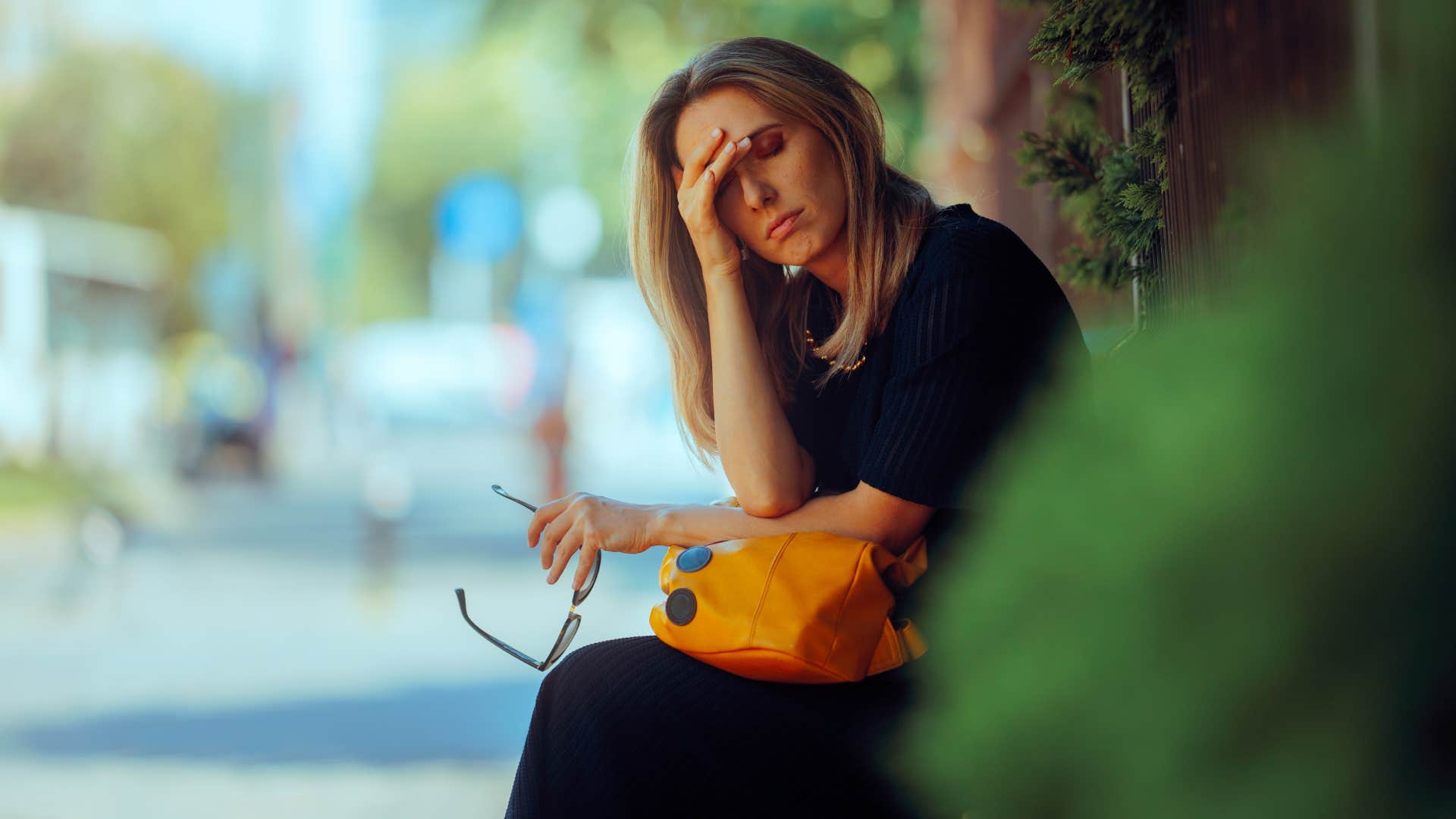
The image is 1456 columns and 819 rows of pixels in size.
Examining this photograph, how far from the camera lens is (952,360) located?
2.17 m

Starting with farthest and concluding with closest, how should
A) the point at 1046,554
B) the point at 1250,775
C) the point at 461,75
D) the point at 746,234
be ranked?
the point at 461,75 → the point at 746,234 → the point at 1046,554 → the point at 1250,775

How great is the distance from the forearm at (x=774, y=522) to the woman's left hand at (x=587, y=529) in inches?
1.1

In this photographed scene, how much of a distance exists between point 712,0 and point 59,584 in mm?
6348

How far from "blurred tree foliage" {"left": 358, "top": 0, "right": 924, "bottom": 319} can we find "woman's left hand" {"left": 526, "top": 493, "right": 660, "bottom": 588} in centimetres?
68

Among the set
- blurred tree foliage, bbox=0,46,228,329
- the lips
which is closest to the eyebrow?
the lips

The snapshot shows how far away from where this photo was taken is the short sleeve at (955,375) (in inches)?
84.4

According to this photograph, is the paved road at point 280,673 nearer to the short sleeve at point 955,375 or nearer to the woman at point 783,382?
the woman at point 783,382

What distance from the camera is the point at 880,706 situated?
84.1 inches

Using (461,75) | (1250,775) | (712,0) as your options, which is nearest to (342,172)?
(712,0)

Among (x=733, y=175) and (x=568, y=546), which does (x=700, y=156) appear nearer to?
(x=733, y=175)

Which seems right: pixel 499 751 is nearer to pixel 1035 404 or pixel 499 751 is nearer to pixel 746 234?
pixel 746 234

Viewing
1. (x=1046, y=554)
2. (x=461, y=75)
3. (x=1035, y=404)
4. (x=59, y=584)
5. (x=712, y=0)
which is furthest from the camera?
(x=461, y=75)

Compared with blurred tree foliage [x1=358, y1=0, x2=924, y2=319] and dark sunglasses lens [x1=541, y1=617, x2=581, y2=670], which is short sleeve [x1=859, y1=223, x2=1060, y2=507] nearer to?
dark sunglasses lens [x1=541, y1=617, x2=581, y2=670]

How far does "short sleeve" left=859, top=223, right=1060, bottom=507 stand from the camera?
2145 mm
